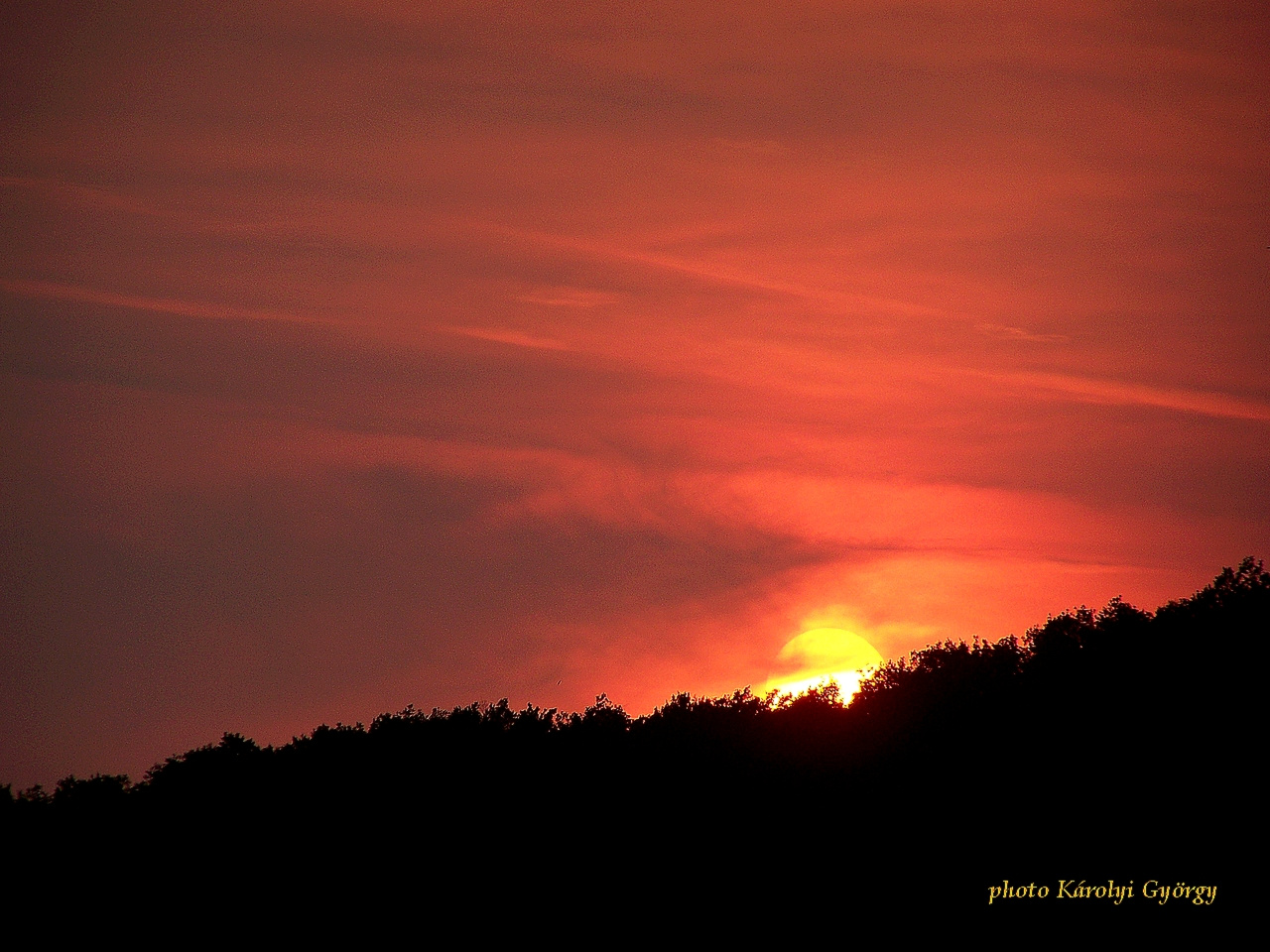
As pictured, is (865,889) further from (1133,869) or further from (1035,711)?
(1035,711)

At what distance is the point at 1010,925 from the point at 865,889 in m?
6.56

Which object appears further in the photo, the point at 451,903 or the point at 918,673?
the point at 918,673

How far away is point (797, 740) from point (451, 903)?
57.1ft

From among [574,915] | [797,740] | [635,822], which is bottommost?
[574,915]

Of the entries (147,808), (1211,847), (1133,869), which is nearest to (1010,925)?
(1133,869)

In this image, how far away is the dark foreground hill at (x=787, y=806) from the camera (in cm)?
4169

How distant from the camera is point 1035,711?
5122cm

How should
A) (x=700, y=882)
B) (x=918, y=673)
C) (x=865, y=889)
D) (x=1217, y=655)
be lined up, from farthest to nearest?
1. (x=918, y=673)
2. (x=1217, y=655)
3. (x=700, y=882)
4. (x=865, y=889)

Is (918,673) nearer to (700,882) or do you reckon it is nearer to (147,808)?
(700,882)

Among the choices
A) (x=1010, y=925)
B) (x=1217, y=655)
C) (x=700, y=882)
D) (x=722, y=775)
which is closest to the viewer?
(x=1010, y=925)

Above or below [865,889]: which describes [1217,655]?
above

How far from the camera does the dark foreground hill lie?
4169 centimetres

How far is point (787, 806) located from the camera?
49469 millimetres

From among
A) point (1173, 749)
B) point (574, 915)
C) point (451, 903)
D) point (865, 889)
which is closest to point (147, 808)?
point (451, 903)
